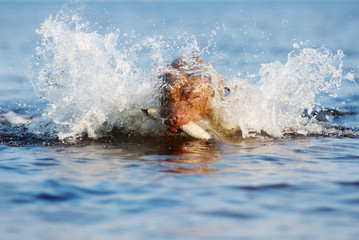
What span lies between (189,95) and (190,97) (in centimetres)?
4

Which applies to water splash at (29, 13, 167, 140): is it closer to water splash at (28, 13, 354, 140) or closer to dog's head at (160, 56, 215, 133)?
water splash at (28, 13, 354, 140)

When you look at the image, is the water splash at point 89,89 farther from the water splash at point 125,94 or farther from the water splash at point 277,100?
the water splash at point 277,100

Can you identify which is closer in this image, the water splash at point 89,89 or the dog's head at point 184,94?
the dog's head at point 184,94

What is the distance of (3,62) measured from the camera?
803 inches

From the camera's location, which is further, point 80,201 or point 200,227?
point 80,201

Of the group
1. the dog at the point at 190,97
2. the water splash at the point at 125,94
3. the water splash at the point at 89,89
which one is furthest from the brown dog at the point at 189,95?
the water splash at the point at 89,89

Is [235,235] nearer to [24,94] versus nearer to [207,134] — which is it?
[207,134]

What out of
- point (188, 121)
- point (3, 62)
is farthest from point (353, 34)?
point (188, 121)

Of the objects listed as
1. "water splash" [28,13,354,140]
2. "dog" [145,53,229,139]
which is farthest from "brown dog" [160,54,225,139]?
"water splash" [28,13,354,140]

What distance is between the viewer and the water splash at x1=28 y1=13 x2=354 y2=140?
960cm

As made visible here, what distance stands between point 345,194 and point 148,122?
4.41m

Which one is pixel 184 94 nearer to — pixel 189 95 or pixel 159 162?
pixel 189 95

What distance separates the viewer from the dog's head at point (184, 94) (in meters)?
8.75

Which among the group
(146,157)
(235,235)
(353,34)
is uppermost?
(353,34)
